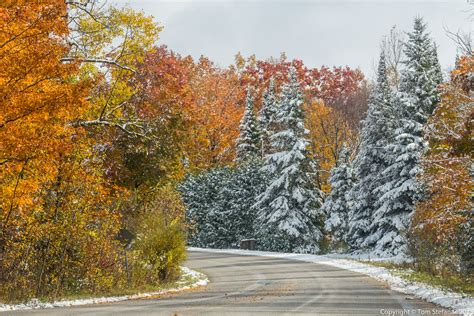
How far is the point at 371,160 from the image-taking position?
37.2 m

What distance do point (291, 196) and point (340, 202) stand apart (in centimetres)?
360

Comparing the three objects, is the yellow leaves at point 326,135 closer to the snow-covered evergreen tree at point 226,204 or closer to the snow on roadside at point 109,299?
the snow-covered evergreen tree at point 226,204

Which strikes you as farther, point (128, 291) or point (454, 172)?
point (128, 291)

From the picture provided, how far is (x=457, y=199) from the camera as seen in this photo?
16781 millimetres

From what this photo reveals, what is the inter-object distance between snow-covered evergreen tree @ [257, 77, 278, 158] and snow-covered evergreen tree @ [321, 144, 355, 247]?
17.7 m

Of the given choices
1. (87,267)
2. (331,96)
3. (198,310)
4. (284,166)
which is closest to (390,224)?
(284,166)

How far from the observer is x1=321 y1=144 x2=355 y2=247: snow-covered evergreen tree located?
1628 inches

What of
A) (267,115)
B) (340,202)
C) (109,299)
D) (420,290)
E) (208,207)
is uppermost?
(267,115)

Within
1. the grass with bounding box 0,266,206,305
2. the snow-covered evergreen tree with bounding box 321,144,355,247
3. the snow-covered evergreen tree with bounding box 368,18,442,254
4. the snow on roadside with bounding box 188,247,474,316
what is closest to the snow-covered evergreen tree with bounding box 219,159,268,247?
the snow-covered evergreen tree with bounding box 321,144,355,247

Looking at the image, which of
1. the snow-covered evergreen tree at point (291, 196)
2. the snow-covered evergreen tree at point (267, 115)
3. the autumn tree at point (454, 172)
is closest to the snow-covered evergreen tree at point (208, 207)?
the snow-covered evergreen tree at point (291, 196)

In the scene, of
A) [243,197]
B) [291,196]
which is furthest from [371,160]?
[243,197]

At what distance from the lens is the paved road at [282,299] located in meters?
11.9

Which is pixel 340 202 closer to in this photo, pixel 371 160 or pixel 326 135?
pixel 371 160

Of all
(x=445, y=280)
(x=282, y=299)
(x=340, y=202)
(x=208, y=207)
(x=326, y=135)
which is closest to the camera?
(x=282, y=299)
